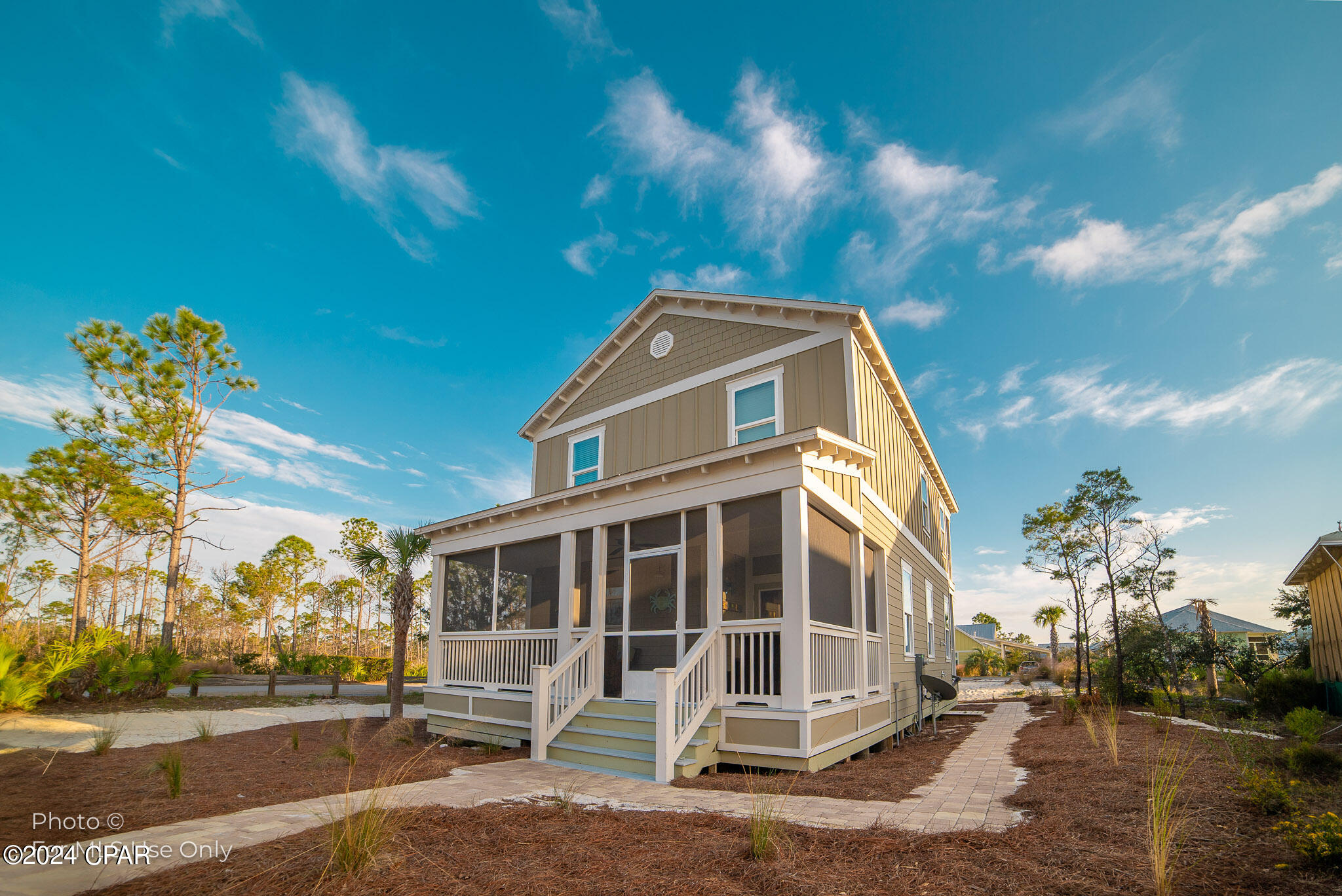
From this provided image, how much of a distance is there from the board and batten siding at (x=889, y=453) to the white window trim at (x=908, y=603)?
3.20ft

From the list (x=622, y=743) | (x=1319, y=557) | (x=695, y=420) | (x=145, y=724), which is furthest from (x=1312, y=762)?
(x=145, y=724)

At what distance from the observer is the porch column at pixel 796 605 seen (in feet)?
24.8

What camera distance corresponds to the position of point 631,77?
44.1 feet

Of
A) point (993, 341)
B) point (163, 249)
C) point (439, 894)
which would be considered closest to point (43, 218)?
point (163, 249)

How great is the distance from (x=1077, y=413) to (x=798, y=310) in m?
12.3

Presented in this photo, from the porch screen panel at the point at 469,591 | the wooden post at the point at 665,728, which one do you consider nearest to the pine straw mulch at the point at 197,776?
the porch screen panel at the point at 469,591

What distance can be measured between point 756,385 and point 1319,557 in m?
11.7

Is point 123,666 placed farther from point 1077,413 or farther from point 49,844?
point 1077,413

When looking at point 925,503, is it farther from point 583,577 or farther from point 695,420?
point 583,577

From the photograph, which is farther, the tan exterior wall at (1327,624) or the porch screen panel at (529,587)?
the tan exterior wall at (1327,624)

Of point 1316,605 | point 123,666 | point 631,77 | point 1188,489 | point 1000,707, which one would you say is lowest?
point 1000,707

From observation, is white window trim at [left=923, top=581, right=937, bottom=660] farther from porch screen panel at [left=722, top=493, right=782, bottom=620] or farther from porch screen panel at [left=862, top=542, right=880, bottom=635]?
porch screen panel at [left=722, top=493, right=782, bottom=620]

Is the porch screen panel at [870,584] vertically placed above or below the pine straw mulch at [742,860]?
above

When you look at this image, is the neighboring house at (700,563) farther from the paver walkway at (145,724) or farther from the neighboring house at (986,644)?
the neighboring house at (986,644)
